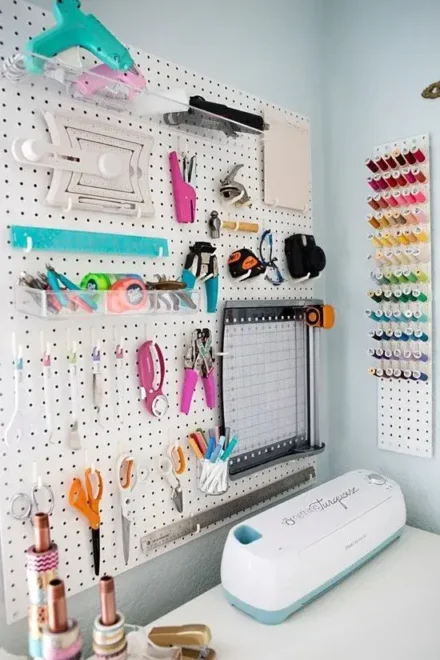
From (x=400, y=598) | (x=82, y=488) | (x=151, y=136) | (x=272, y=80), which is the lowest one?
(x=400, y=598)

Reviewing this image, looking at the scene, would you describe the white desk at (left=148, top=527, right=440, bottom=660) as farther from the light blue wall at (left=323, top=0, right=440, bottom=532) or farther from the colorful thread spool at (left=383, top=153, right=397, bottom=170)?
the colorful thread spool at (left=383, top=153, right=397, bottom=170)

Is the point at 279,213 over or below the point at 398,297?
over

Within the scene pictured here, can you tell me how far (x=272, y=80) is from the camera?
1428 millimetres

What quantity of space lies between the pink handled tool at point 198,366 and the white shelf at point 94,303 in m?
0.14

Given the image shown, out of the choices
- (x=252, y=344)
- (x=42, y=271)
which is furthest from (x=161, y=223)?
(x=252, y=344)

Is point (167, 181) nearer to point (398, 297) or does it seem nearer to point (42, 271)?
point (42, 271)

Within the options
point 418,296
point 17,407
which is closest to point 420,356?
point 418,296

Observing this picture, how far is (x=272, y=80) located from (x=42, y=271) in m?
0.91

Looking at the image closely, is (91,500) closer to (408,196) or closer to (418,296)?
(418,296)

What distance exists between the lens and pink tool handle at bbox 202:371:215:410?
1184mm

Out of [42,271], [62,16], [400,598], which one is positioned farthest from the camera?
[400,598]

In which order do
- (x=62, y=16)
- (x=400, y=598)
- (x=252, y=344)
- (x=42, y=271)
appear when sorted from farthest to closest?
(x=252, y=344)
(x=400, y=598)
(x=42, y=271)
(x=62, y=16)

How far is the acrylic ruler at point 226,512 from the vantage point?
1.10 meters

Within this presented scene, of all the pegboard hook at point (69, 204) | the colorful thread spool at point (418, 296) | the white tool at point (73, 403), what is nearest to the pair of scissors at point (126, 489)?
the white tool at point (73, 403)
